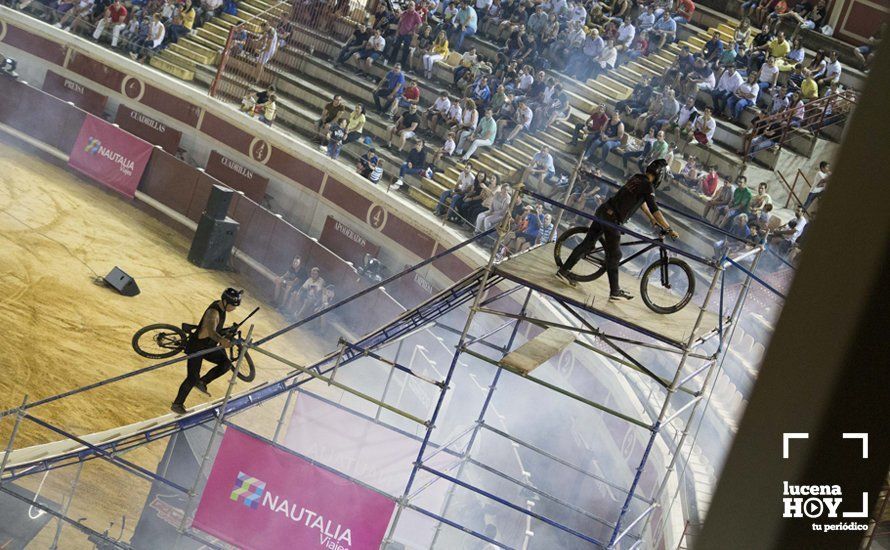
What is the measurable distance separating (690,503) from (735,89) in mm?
14298

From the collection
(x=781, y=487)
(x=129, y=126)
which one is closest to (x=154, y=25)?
(x=129, y=126)

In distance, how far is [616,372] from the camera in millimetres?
16812

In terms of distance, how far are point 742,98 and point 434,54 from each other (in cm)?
818

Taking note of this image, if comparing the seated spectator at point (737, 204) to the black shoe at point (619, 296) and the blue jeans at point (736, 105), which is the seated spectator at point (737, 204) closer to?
the blue jeans at point (736, 105)

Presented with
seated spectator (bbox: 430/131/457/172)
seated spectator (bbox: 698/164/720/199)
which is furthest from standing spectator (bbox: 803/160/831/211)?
seated spectator (bbox: 430/131/457/172)

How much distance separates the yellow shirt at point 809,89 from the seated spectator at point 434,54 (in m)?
9.22

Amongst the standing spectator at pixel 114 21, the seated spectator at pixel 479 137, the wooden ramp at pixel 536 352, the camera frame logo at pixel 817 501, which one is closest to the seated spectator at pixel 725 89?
the seated spectator at pixel 479 137

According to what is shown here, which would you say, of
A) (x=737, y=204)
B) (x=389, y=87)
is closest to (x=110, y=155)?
(x=389, y=87)

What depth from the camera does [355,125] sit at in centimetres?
2617

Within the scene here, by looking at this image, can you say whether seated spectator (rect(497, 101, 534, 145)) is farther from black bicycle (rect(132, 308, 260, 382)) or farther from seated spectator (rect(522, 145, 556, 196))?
black bicycle (rect(132, 308, 260, 382))

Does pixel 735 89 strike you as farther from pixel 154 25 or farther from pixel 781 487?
pixel 781 487

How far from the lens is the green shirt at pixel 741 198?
67.5 feet

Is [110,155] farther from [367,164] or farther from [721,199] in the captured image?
[721,199]

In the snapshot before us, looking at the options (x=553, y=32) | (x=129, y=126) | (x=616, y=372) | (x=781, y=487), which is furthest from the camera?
(x=129, y=126)
